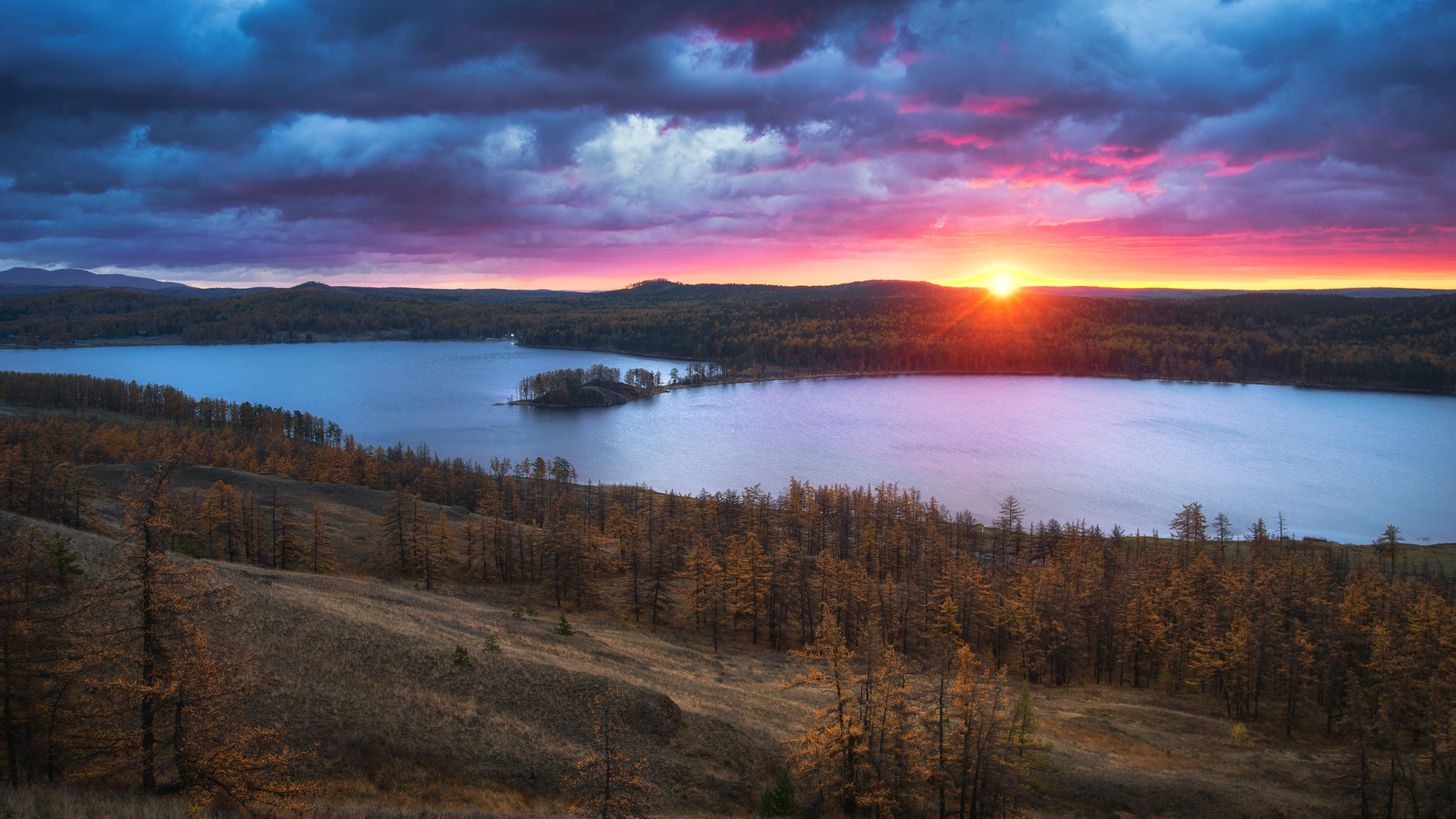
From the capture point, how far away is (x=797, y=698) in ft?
128

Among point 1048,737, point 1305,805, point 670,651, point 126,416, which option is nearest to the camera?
point 1305,805

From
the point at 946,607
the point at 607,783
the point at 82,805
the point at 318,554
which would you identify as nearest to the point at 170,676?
the point at 82,805

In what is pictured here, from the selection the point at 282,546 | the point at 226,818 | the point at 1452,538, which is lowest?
the point at 1452,538

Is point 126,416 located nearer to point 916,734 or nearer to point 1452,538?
point 916,734

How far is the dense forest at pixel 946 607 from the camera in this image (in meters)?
26.6

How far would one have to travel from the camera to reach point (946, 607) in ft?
181

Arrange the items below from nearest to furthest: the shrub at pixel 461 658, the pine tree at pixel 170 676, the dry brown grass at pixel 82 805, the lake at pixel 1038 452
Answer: the dry brown grass at pixel 82 805
the pine tree at pixel 170 676
the shrub at pixel 461 658
the lake at pixel 1038 452

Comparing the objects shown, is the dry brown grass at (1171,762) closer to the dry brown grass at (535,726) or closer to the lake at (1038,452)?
the dry brown grass at (535,726)

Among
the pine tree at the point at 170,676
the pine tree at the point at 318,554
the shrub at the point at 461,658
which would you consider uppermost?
the pine tree at the point at 170,676

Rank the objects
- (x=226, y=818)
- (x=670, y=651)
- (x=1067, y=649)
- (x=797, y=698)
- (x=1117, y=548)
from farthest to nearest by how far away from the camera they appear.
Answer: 1. (x=1117, y=548)
2. (x=1067, y=649)
3. (x=670, y=651)
4. (x=797, y=698)
5. (x=226, y=818)

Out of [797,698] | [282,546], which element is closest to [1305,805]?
[797,698]

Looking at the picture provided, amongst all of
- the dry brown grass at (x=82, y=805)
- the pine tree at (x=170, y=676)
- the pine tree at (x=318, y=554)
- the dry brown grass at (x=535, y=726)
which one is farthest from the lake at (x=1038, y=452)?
the dry brown grass at (x=82, y=805)

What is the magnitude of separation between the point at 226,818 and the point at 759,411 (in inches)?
7098

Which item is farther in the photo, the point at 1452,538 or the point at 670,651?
the point at 1452,538
